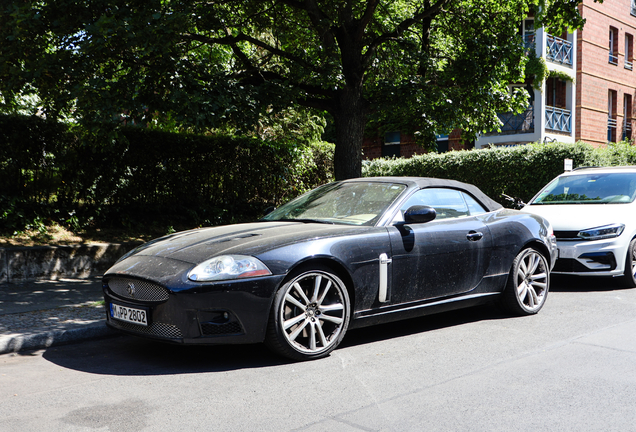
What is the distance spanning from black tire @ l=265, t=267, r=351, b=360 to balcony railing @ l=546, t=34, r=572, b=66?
23.7 metres

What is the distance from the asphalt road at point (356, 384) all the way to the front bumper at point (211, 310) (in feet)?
0.91

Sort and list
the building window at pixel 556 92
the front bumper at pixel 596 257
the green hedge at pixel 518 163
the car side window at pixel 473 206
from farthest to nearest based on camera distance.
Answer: the building window at pixel 556 92 < the green hedge at pixel 518 163 < the front bumper at pixel 596 257 < the car side window at pixel 473 206

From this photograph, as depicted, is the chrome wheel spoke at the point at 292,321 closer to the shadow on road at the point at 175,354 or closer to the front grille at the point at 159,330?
the shadow on road at the point at 175,354

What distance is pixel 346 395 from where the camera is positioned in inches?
155

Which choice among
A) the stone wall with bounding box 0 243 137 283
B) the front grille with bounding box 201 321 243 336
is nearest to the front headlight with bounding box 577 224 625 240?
the front grille with bounding box 201 321 243 336

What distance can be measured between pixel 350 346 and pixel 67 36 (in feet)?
20.9

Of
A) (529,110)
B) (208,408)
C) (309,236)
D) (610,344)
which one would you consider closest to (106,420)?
(208,408)

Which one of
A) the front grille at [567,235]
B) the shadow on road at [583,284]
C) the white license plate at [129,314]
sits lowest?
the shadow on road at [583,284]

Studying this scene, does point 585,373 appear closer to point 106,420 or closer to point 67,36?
point 106,420

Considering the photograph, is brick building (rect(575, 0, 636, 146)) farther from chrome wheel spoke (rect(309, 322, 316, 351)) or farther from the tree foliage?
chrome wheel spoke (rect(309, 322, 316, 351))

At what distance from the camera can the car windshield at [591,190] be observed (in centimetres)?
907

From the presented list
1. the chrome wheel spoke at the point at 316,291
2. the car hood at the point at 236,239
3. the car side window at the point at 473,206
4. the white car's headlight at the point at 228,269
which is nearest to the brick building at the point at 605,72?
the car side window at the point at 473,206

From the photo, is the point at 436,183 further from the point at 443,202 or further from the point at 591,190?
the point at 591,190

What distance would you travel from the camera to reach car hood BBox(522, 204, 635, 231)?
826 centimetres
